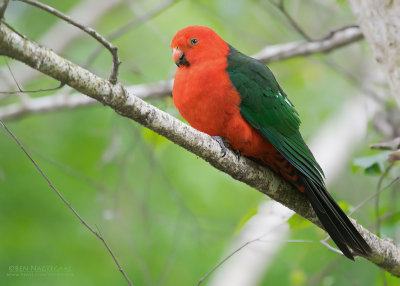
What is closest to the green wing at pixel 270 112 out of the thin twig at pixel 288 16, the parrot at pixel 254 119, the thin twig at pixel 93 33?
the parrot at pixel 254 119

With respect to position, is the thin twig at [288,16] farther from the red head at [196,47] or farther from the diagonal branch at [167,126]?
the diagonal branch at [167,126]

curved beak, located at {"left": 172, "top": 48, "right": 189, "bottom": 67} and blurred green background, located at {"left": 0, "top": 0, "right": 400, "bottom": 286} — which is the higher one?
curved beak, located at {"left": 172, "top": 48, "right": 189, "bottom": 67}

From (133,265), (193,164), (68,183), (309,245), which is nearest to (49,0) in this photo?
(68,183)

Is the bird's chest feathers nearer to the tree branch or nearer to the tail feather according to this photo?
the tail feather

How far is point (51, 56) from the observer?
180 cm

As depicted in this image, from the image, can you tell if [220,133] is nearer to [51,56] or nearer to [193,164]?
[51,56]

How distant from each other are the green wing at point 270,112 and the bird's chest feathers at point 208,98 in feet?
0.21

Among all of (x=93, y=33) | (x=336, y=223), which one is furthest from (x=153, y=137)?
(x=93, y=33)

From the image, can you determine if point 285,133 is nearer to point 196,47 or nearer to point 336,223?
point 336,223

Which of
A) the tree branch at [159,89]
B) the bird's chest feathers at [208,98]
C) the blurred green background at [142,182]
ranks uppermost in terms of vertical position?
the bird's chest feathers at [208,98]

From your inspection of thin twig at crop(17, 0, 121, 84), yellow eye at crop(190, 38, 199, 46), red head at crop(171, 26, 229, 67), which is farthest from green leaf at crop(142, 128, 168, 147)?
thin twig at crop(17, 0, 121, 84)

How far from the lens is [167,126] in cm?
224

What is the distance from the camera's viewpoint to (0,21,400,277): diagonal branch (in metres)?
1.75

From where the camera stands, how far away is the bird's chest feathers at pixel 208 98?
287 cm
